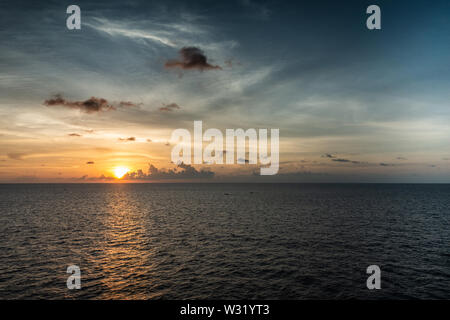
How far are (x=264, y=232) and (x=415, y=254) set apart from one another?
26616mm
